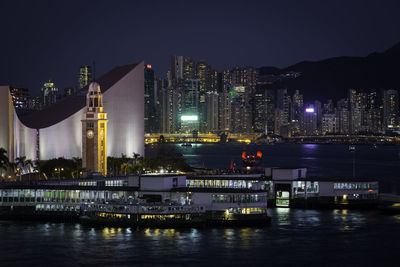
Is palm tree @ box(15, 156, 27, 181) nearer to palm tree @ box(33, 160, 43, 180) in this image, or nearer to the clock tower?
palm tree @ box(33, 160, 43, 180)

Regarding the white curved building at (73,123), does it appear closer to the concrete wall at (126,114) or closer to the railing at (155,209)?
the concrete wall at (126,114)

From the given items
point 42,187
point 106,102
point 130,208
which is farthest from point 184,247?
point 106,102

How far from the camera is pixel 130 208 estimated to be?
189ft

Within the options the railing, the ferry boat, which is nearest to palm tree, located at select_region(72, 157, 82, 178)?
the ferry boat

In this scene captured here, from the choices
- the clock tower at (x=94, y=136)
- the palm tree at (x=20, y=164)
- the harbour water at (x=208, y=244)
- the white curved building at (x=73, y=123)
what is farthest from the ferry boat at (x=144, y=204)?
the white curved building at (x=73, y=123)

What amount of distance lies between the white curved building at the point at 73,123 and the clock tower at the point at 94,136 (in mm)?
10529

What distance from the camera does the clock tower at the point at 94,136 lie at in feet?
280

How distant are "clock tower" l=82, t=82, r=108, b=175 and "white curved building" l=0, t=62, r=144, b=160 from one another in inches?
415

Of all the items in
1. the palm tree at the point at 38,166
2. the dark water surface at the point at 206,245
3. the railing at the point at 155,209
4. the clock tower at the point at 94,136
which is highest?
the clock tower at the point at 94,136

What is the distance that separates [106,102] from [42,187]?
43.1 m

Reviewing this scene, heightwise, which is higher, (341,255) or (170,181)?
(170,181)

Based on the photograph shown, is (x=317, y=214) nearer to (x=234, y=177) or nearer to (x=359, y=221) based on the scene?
(x=359, y=221)

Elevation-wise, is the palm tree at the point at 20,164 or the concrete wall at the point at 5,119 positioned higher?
the concrete wall at the point at 5,119

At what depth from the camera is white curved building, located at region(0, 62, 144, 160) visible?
9212 centimetres
